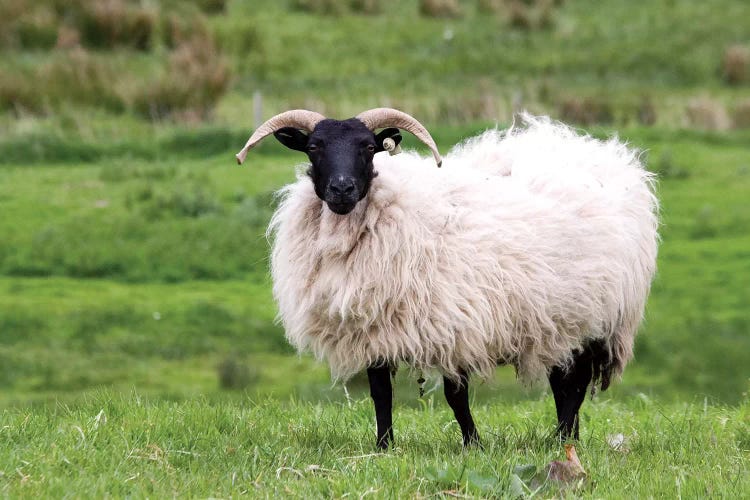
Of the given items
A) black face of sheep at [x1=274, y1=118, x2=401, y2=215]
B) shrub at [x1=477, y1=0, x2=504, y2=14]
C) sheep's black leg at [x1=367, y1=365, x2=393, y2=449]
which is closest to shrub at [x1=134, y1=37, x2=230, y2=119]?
shrub at [x1=477, y1=0, x2=504, y2=14]

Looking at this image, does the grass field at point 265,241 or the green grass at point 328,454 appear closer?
the green grass at point 328,454

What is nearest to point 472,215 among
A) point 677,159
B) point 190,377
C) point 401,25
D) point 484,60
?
point 190,377

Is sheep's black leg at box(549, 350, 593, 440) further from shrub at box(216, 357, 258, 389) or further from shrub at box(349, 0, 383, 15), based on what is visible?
shrub at box(349, 0, 383, 15)

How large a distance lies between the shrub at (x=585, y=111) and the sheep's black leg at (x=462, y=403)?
1538cm

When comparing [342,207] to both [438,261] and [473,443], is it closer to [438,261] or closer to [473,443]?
[438,261]

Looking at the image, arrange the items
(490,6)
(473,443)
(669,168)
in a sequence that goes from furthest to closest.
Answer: (490,6), (669,168), (473,443)

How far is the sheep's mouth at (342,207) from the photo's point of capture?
6609mm

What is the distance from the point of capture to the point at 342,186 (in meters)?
6.54

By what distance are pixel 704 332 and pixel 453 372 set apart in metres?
9.08

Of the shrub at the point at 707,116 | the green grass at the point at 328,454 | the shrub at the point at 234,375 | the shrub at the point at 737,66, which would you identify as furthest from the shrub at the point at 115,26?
the green grass at the point at 328,454

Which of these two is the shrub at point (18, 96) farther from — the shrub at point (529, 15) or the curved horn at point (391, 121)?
the curved horn at point (391, 121)

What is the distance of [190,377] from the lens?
13.5 metres

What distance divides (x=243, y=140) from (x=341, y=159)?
44.1 ft

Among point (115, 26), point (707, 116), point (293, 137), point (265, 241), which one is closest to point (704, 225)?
point (707, 116)
